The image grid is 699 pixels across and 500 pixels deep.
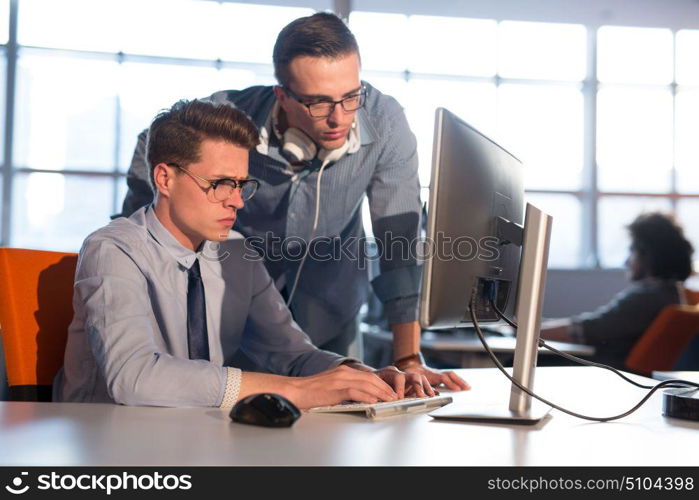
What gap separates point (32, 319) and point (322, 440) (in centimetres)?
87

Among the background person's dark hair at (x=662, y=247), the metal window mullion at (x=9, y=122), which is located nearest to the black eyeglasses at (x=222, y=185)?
the background person's dark hair at (x=662, y=247)

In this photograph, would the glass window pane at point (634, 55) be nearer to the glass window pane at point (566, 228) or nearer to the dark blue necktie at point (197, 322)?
the glass window pane at point (566, 228)

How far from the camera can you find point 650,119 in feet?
31.3

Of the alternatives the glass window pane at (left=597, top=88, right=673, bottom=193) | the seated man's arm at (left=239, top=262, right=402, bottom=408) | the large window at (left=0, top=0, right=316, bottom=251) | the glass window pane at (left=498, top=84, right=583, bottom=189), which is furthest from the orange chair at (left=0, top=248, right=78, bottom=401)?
the glass window pane at (left=597, top=88, right=673, bottom=193)

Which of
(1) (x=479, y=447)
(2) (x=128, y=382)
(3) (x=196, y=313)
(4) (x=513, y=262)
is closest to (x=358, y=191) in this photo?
(3) (x=196, y=313)

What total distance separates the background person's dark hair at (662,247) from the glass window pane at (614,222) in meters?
5.39

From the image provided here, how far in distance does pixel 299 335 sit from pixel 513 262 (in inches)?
27.2

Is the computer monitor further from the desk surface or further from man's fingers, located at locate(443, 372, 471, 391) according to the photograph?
man's fingers, located at locate(443, 372, 471, 391)

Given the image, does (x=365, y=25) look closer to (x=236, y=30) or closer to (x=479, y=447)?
(x=236, y=30)

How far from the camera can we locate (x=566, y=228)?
952 centimetres

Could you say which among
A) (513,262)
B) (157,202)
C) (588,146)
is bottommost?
(513,262)

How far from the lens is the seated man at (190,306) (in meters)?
1.31

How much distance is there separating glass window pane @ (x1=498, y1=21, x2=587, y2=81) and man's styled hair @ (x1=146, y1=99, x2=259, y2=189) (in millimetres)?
7898

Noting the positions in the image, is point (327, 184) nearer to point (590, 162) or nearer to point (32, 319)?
point (32, 319)
